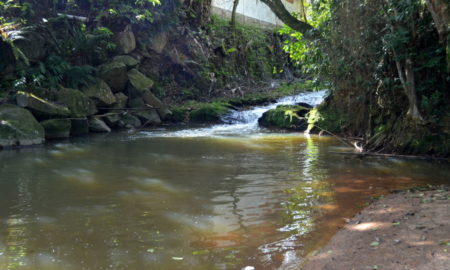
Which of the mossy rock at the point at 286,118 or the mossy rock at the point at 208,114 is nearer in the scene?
the mossy rock at the point at 286,118

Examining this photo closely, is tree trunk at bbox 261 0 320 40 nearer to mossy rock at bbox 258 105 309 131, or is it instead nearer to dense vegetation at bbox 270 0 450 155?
dense vegetation at bbox 270 0 450 155

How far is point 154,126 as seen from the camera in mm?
15812

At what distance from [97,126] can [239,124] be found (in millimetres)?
5585

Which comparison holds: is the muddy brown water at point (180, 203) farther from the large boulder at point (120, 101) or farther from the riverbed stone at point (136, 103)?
the riverbed stone at point (136, 103)

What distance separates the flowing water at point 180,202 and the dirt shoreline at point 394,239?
10.8 inches

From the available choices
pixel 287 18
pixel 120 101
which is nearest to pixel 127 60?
pixel 120 101

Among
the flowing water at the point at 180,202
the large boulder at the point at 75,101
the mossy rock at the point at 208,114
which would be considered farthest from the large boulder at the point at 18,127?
the mossy rock at the point at 208,114

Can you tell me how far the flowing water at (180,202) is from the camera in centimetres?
A: 370

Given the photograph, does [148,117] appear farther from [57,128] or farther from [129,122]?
[57,128]

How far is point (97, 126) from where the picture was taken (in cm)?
1386

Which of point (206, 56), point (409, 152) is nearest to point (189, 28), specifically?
point (206, 56)

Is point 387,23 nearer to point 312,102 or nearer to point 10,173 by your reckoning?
point 10,173

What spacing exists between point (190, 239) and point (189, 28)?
18.9 meters

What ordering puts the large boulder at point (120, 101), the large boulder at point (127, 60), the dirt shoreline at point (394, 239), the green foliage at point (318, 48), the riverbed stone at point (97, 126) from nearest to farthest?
1. the dirt shoreline at point (394, 239)
2. the green foliage at point (318, 48)
3. the riverbed stone at point (97, 126)
4. the large boulder at point (120, 101)
5. the large boulder at point (127, 60)
